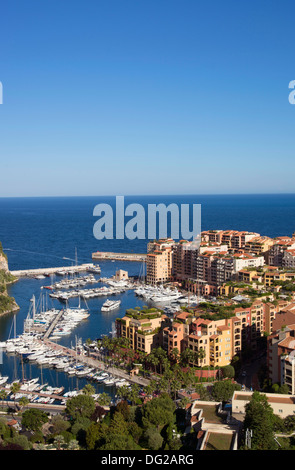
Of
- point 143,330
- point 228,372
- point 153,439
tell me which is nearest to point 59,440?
point 153,439

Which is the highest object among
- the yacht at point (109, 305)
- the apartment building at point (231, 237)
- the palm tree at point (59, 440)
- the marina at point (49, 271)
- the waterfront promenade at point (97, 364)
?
the apartment building at point (231, 237)

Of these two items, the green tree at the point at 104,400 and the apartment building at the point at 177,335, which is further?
the apartment building at the point at 177,335

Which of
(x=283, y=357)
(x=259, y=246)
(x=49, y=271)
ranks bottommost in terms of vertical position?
(x=49, y=271)

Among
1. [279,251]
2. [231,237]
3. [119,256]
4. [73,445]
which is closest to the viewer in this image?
[73,445]

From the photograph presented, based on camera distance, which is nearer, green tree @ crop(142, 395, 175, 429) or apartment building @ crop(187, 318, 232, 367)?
green tree @ crop(142, 395, 175, 429)

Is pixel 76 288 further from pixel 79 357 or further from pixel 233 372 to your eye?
pixel 233 372

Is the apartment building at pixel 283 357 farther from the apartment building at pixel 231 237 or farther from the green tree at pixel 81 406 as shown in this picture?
the apartment building at pixel 231 237

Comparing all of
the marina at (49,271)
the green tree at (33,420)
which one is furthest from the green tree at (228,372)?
the marina at (49,271)

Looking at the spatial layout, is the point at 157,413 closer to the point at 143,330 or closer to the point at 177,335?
the point at 177,335

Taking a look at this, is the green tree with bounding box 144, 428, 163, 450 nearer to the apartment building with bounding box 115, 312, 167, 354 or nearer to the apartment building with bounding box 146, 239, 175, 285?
the apartment building with bounding box 115, 312, 167, 354

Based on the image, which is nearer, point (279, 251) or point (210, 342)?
point (210, 342)

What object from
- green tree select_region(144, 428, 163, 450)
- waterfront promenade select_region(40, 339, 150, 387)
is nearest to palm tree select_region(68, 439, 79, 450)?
green tree select_region(144, 428, 163, 450)

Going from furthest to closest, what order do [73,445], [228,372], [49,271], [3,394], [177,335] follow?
[49,271], [177,335], [228,372], [3,394], [73,445]
